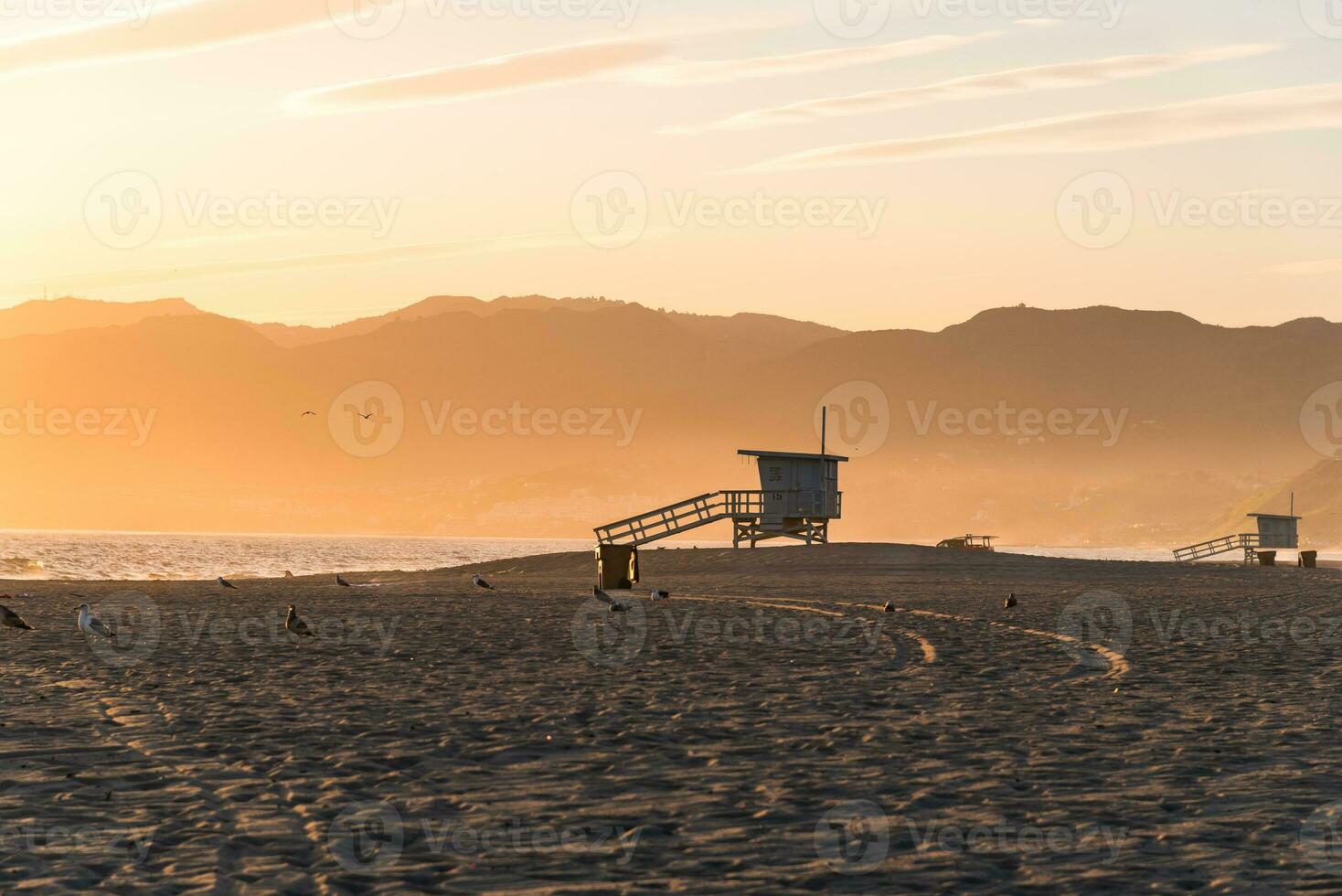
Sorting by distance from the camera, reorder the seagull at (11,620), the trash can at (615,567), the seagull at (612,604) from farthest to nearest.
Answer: the trash can at (615,567)
the seagull at (612,604)
the seagull at (11,620)

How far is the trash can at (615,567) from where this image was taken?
151ft

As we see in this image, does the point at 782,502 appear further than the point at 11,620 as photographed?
Yes

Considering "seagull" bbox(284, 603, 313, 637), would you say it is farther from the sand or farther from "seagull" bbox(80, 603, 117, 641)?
"seagull" bbox(80, 603, 117, 641)

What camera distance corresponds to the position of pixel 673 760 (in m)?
13.1

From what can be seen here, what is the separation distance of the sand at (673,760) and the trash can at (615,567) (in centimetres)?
1743

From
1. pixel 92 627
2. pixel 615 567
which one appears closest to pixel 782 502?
pixel 615 567

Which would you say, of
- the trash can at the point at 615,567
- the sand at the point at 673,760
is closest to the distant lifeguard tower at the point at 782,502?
the trash can at the point at 615,567

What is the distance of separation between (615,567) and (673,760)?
33349mm

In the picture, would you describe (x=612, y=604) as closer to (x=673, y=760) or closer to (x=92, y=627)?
(x=92, y=627)

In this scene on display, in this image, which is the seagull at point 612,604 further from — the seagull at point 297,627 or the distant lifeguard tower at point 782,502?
the distant lifeguard tower at point 782,502

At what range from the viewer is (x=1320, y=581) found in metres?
57.8

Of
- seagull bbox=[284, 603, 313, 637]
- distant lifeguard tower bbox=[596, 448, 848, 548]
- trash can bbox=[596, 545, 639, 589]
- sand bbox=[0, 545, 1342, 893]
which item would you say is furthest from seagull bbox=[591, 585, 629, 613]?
distant lifeguard tower bbox=[596, 448, 848, 548]

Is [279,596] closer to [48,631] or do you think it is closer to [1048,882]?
[48,631]

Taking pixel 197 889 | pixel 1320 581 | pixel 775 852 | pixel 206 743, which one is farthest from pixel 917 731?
pixel 1320 581
